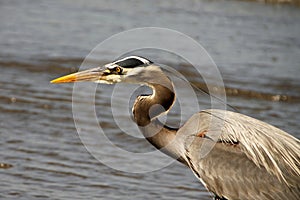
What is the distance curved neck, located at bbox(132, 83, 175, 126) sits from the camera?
252 inches

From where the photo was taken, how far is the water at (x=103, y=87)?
774 centimetres

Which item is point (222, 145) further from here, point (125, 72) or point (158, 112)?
point (125, 72)

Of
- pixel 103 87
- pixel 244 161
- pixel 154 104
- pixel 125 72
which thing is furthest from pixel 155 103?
pixel 103 87

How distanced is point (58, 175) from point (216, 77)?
5.45 meters

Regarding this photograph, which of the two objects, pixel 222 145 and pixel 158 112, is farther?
pixel 158 112

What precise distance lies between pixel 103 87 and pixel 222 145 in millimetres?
5530

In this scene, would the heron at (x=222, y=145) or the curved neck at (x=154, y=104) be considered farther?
the curved neck at (x=154, y=104)

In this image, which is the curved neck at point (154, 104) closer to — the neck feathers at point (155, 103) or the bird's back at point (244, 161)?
the neck feathers at point (155, 103)

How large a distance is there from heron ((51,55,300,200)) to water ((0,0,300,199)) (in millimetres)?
1294

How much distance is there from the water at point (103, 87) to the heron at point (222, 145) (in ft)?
4.24

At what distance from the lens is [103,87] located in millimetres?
11508

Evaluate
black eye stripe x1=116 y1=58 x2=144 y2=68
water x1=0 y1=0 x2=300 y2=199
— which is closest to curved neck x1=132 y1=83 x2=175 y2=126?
black eye stripe x1=116 y1=58 x2=144 y2=68

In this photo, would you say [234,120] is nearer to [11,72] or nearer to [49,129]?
[49,129]

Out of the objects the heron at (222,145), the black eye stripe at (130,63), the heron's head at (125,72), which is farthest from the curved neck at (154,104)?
the black eye stripe at (130,63)
